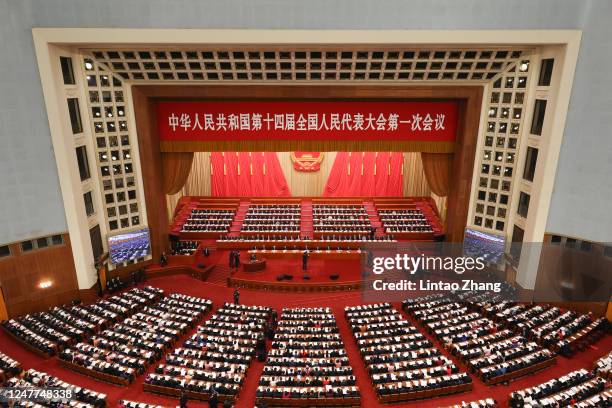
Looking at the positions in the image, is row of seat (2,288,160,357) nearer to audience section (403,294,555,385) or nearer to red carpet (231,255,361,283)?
red carpet (231,255,361,283)

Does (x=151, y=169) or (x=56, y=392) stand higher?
(x=151, y=169)

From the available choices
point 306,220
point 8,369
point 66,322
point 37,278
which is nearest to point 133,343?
point 66,322

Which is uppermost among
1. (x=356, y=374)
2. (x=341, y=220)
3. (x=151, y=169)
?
(x=151, y=169)

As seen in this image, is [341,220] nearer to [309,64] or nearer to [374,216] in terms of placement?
[374,216]

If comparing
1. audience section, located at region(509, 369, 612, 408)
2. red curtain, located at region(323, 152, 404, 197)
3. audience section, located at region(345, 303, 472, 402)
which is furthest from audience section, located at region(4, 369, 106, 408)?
red curtain, located at region(323, 152, 404, 197)

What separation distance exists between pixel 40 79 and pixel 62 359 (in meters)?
9.59

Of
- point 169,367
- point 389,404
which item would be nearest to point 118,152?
point 169,367

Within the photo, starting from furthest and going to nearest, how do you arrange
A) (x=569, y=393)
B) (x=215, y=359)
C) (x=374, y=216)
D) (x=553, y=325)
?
(x=374, y=216) → (x=553, y=325) → (x=215, y=359) → (x=569, y=393)

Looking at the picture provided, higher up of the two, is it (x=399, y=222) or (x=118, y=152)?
(x=118, y=152)

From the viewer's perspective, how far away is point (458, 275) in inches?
805

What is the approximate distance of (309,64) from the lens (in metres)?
17.2

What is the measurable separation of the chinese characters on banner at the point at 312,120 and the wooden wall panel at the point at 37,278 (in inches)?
284

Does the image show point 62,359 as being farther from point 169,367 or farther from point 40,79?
point 40,79

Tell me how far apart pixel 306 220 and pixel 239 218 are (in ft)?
13.4
